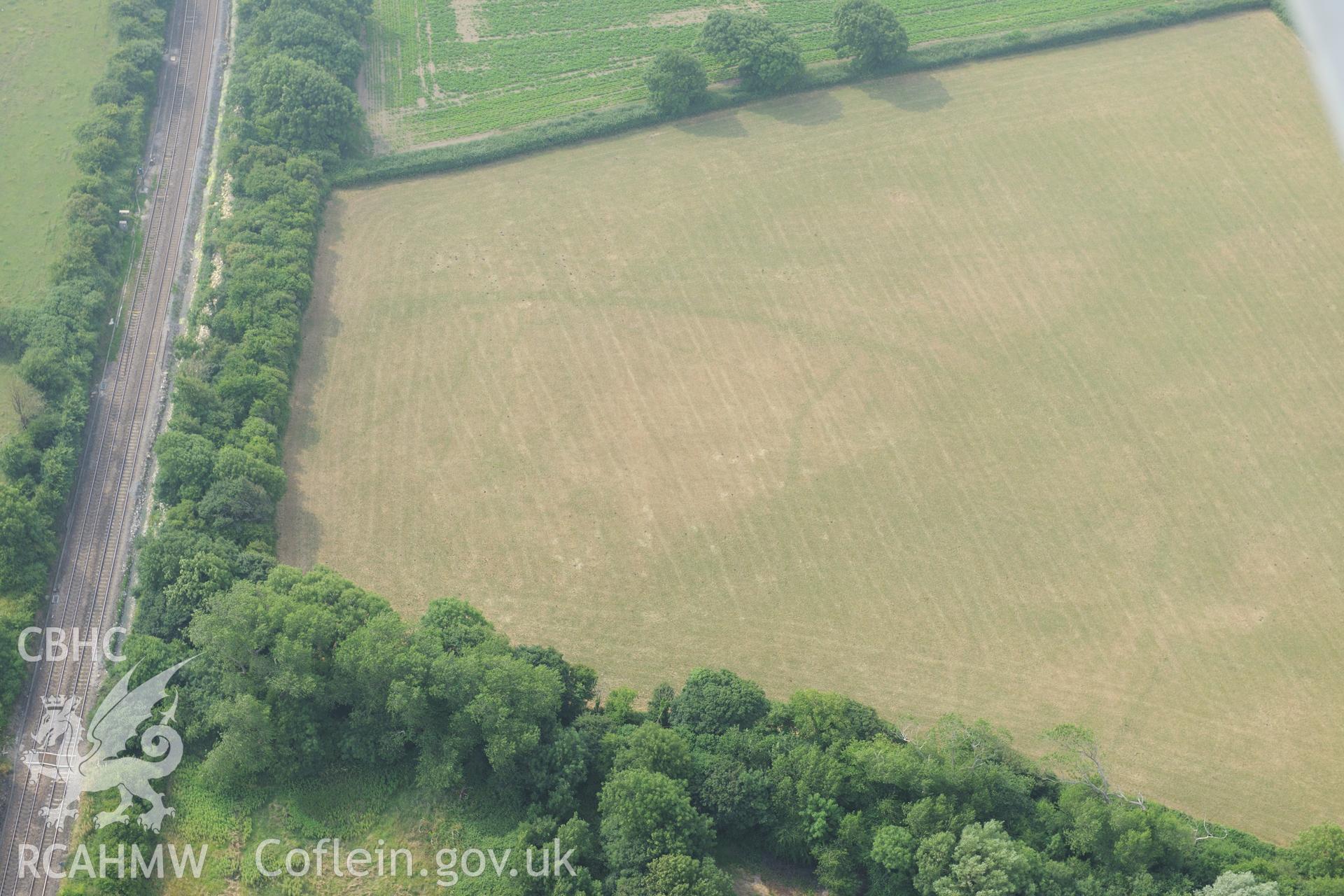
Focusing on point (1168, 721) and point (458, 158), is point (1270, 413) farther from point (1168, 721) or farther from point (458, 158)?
point (458, 158)

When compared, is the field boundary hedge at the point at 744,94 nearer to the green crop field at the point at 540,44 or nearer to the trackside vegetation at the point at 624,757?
the green crop field at the point at 540,44

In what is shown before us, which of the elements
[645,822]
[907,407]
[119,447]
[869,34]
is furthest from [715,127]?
[645,822]

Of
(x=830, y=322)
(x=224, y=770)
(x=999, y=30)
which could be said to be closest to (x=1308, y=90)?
(x=999, y=30)

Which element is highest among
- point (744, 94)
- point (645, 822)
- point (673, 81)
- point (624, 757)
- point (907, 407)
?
point (673, 81)

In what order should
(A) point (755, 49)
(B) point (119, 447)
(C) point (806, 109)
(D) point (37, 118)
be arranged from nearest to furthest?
(B) point (119, 447), (D) point (37, 118), (A) point (755, 49), (C) point (806, 109)

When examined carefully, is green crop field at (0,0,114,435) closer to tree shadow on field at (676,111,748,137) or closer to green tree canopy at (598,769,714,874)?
green tree canopy at (598,769,714,874)

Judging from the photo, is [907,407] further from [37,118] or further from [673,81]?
[37,118]
